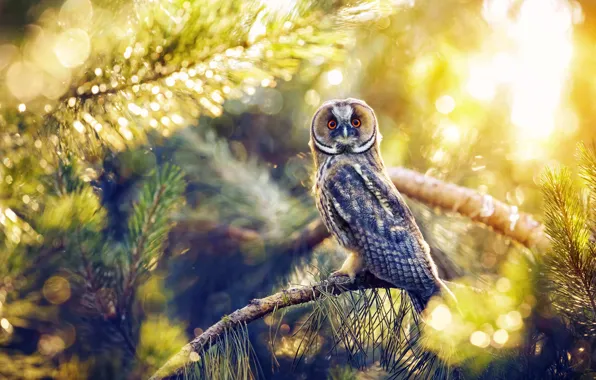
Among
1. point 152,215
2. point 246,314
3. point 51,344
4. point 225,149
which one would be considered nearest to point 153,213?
point 152,215

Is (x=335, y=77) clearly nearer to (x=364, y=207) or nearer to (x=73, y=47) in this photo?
(x=364, y=207)

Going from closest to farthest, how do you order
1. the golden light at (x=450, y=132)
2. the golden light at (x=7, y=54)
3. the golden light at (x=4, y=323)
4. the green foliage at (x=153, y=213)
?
the golden light at (x=7, y=54), the golden light at (x=4, y=323), the green foliage at (x=153, y=213), the golden light at (x=450, y=132)

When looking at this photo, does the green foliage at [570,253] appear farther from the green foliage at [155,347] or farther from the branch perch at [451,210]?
the green foliage at [155,347]

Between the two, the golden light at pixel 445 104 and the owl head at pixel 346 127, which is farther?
the golden light at pixel 445 104

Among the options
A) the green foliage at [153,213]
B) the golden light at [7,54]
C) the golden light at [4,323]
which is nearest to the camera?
the golden light at [7,54]

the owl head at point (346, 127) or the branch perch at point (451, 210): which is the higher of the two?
the owl head at point (346, 127)

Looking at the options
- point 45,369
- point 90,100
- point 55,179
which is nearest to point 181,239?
point 45,369

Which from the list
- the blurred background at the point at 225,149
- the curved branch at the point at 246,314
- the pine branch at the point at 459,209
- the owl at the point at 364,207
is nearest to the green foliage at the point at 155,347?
the blurred background at the point at 225,149

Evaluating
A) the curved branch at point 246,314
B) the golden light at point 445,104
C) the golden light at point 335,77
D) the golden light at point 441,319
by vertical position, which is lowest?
the golden light at point 441,319

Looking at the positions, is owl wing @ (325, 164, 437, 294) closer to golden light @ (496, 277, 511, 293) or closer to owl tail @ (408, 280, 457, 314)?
owl tail @ (408, 280, 457, 314)
